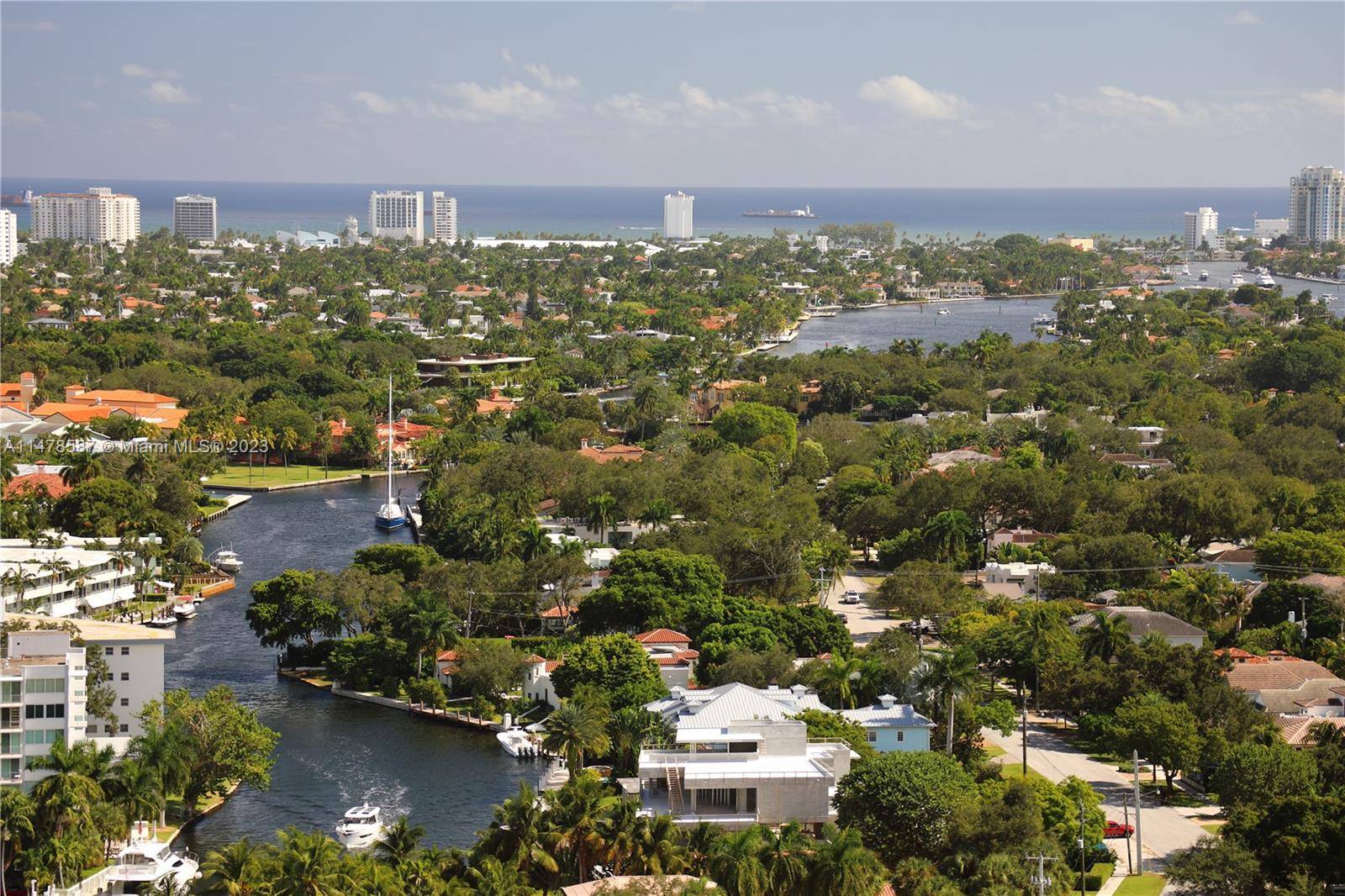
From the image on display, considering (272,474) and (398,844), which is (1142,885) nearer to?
(398,844)

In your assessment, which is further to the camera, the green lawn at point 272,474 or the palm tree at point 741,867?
the green lawn at point 272,474

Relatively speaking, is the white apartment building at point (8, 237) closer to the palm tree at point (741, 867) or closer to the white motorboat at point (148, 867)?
the white motorboat at point (148, 867)

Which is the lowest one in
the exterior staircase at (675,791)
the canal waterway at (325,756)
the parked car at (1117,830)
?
the canal waterway at (325,756)

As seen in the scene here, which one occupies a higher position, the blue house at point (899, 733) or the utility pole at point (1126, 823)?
the blue house at point (899, 733)

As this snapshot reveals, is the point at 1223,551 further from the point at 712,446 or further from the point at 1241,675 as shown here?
the point at 712,446

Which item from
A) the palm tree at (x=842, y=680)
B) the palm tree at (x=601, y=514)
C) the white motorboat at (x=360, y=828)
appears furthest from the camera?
the palm tree at (x=601, y=514)

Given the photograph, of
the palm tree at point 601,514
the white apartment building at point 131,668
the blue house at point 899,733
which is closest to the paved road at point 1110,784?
the blue house at point 899,733

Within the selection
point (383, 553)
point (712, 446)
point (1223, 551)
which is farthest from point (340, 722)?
point (712, 446)

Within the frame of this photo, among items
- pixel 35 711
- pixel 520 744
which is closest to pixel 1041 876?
pixel 520 744
